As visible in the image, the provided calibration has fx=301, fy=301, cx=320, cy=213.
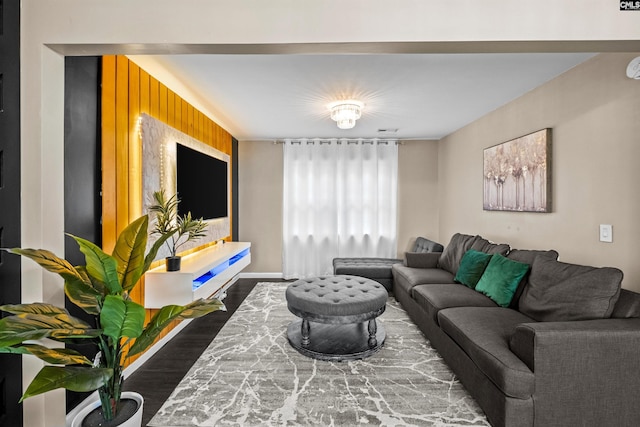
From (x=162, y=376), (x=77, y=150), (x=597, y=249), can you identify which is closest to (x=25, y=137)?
(x=77, y=150)

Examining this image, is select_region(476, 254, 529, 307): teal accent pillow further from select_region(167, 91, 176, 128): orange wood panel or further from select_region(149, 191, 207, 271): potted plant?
select_region(167, 91, 176, 128): orange wood panel

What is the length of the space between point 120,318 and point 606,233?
319cm

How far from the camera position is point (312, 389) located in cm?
220

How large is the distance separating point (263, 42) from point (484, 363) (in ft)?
7.31

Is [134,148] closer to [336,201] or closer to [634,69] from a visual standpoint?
[336,201]

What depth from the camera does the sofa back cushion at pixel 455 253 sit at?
12.2 feet

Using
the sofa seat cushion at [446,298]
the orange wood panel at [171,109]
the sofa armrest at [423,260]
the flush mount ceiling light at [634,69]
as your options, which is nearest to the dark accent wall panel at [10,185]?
the orange wood panel at [171,109]

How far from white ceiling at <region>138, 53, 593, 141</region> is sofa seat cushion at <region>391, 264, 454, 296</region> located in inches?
80.6

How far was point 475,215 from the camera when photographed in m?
4.25

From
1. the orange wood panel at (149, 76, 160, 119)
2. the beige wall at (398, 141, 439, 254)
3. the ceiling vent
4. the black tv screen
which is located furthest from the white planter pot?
the beige wall at (398, 141, 439, 254)

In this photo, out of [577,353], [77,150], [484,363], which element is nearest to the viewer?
[577,353]

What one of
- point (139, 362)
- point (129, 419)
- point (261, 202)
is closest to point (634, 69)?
point (129, 419)

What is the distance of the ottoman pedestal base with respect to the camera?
265 cm

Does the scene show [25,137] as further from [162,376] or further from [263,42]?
[162,376]
